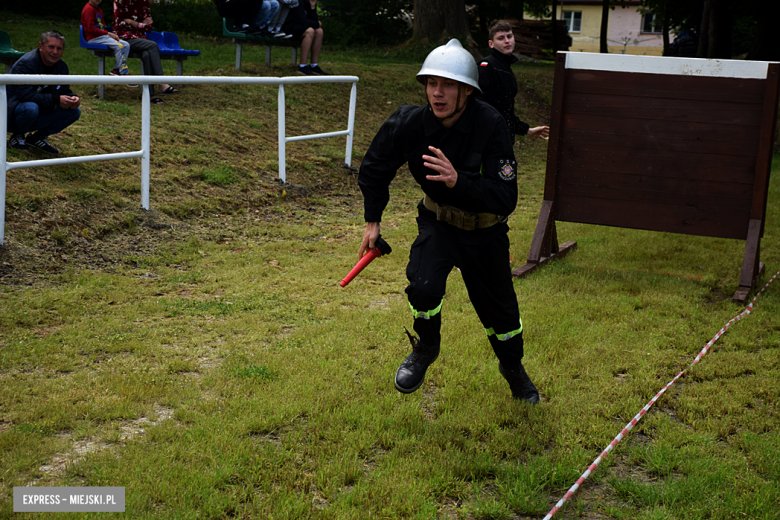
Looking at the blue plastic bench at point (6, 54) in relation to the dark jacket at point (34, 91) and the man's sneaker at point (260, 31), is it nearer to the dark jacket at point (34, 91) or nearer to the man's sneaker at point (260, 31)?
the dark jacket at point (34, 91)

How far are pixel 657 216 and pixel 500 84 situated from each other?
1977 millimetres

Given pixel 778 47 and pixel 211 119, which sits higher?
pixel 778 47

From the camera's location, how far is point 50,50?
7.75 metres

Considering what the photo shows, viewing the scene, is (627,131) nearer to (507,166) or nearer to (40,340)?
(507,166)

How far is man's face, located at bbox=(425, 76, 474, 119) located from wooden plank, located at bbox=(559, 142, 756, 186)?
392cm

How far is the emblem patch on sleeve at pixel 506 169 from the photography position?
3.58 metres

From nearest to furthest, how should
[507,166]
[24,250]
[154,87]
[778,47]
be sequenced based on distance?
[507,166], [24,250], [154,87], [778,47]

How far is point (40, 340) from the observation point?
4.71 m

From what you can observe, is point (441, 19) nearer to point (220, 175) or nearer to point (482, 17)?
point (482, 17)

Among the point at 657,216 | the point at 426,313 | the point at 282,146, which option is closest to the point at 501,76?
the point at 657,216

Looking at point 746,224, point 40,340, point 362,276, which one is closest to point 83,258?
point 40,340

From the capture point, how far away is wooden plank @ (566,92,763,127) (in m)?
6.57

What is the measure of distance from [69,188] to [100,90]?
395 cm

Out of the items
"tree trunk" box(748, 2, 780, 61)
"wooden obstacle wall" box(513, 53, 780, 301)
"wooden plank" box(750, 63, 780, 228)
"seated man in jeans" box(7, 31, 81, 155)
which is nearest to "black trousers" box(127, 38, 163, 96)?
"seated man in jeans" box(7, 31, 81, 155)
